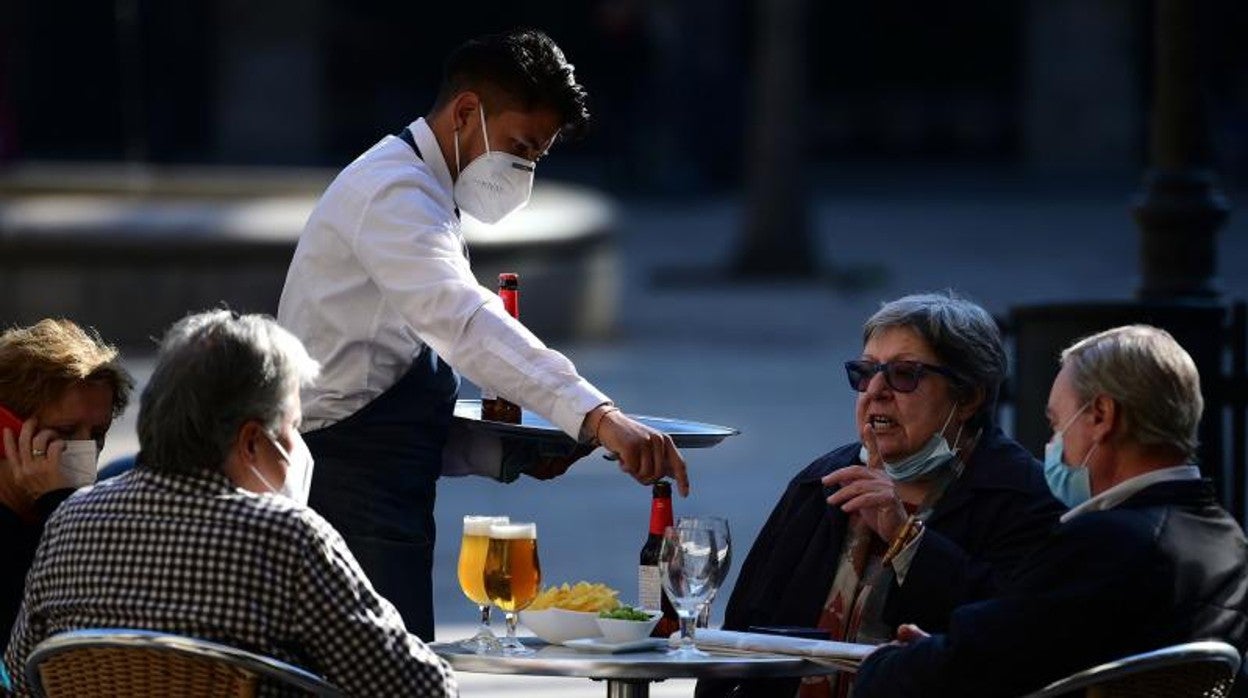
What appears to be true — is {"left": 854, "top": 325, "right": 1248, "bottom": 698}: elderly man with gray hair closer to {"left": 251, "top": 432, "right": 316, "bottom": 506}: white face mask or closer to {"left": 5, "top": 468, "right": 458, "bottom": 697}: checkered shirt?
{"left": 5, "top": 468, "right": 458, "bottom": 697}: checkered shirt

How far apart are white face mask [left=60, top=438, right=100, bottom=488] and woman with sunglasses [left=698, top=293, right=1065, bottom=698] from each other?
121cm

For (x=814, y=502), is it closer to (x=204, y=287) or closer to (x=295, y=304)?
(x=295, y=304)

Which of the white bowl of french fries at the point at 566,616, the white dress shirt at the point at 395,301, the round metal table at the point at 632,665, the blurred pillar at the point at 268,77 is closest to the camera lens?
the round metal table at the point at 632,665

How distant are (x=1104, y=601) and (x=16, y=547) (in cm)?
190

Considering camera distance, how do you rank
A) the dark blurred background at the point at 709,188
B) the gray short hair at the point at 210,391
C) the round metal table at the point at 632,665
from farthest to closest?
the dark blurred background at the point at 709,188 → the round metal table at the point at 632,665 → the gray short hair at the point at 210,391

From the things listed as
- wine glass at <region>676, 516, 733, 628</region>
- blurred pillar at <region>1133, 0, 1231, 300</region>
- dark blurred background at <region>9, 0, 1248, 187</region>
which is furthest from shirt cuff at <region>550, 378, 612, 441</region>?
dark blurred background at <region>9, 0, 1248, 187</region>

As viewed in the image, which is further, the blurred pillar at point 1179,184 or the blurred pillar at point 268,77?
the blurred pillar at point 268,77

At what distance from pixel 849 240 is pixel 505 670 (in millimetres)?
20891

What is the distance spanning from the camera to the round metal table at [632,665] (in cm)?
439

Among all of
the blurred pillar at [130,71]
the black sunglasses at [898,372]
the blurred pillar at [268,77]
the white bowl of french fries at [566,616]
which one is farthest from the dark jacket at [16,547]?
the blurred pillar at [130,71]

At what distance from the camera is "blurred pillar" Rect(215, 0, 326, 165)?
3441 cm

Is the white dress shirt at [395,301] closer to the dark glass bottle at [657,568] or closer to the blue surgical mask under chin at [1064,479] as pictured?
the dark glass bottle at [657,568]

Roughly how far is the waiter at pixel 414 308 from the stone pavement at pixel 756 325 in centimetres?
266

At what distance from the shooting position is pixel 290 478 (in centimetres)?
429
